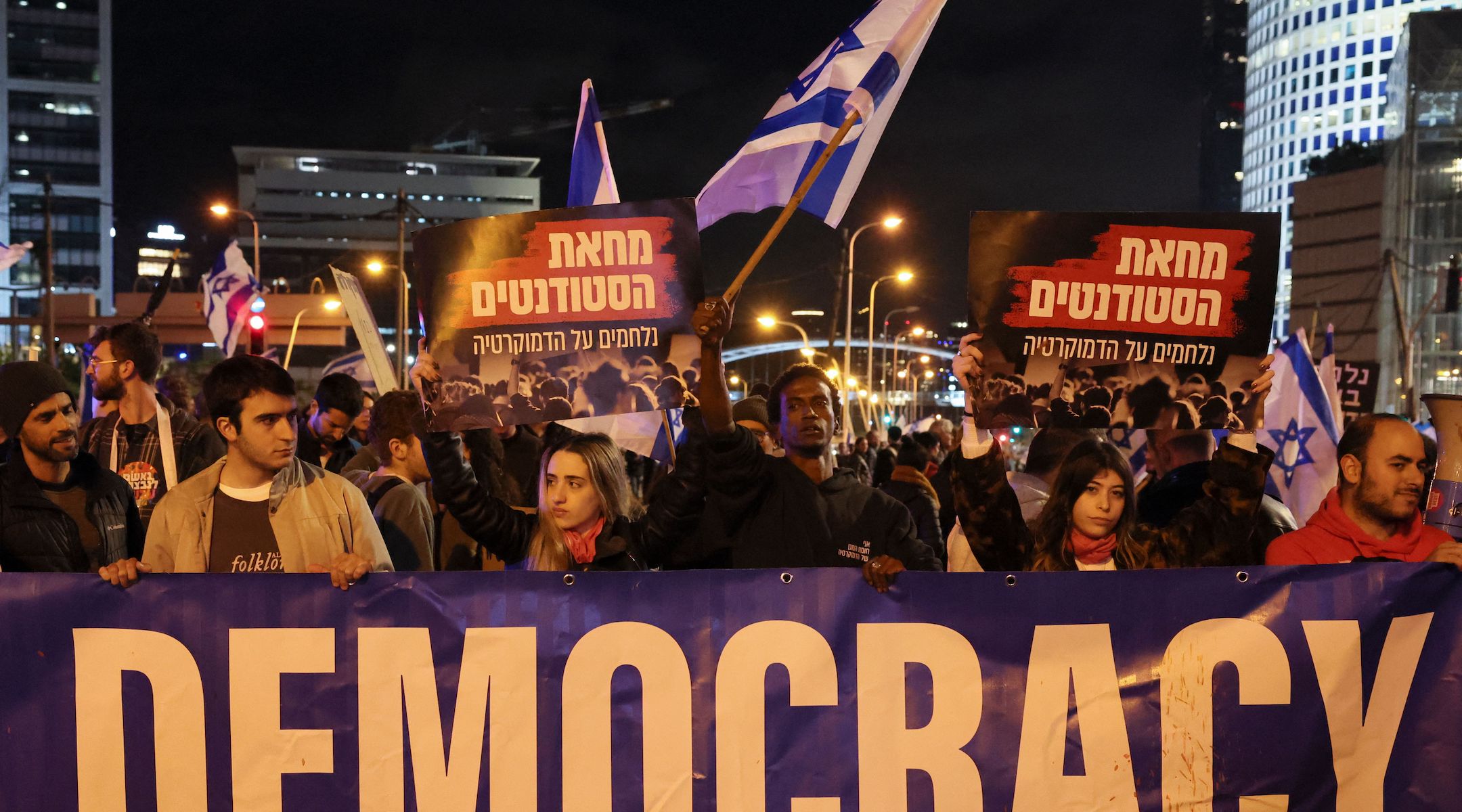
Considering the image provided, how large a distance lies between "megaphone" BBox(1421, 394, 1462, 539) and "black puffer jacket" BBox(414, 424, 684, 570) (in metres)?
2.27

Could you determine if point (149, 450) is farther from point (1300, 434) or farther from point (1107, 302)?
point (1300, 434)

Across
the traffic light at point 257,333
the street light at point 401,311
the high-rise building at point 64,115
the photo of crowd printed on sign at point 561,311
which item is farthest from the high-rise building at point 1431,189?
the high-rise building at point 64,115

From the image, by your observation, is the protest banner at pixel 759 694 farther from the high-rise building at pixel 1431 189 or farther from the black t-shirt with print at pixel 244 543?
the high-rise building at pixel 1431 189

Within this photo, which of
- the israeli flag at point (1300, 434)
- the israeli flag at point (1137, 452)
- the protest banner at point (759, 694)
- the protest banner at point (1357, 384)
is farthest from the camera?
the protest banner at point (1357, 384)

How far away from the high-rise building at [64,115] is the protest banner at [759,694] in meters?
134

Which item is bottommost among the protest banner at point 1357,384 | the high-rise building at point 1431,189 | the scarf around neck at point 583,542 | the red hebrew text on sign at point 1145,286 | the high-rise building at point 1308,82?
the scarf around neck at point 583,542

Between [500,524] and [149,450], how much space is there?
89.7 inches

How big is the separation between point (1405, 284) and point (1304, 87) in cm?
8992

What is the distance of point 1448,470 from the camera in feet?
12.5

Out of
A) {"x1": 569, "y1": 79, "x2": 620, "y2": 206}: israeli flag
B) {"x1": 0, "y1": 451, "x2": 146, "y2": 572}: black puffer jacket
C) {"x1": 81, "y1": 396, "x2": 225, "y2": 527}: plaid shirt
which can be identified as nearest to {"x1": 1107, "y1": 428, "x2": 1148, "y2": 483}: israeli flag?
{"x1": 569, "y1": 79, "x2": 620, "y2": 206}: israeli flag

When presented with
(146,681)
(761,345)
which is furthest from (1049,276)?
(761,345)

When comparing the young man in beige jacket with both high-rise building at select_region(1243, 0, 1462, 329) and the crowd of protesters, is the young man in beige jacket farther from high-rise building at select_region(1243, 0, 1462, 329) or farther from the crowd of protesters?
high-rise building at select_region(1243, 0, 1462, 329)

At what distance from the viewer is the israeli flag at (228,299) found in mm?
13258

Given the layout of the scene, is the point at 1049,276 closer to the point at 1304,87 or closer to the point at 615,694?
the point at 615,694
